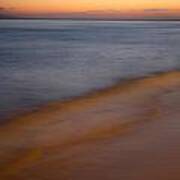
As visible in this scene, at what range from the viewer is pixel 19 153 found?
4.23m

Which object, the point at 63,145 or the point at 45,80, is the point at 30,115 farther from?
the point at 45,80

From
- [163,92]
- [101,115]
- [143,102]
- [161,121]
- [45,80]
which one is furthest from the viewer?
[45,80]

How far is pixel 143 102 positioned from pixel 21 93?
9.58ft

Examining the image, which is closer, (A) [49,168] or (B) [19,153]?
(A) [49,168]

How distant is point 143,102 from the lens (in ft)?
23.1

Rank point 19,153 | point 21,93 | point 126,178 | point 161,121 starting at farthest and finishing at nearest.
Answer: point 21,93 < point 161,121 < point 19,153 < point 126,178

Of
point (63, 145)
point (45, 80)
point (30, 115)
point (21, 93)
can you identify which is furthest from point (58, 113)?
point (45, 80)

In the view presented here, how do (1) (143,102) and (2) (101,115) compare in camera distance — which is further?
(1) (143,102)

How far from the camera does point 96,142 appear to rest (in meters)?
4.54

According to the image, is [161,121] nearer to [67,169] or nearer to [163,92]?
[67,169]

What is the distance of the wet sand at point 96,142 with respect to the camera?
362 cm

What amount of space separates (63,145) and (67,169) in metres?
0.81

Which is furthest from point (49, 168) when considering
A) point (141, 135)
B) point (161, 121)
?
point (161, 121)

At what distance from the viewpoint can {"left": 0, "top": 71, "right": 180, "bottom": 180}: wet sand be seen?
3.62 metres
